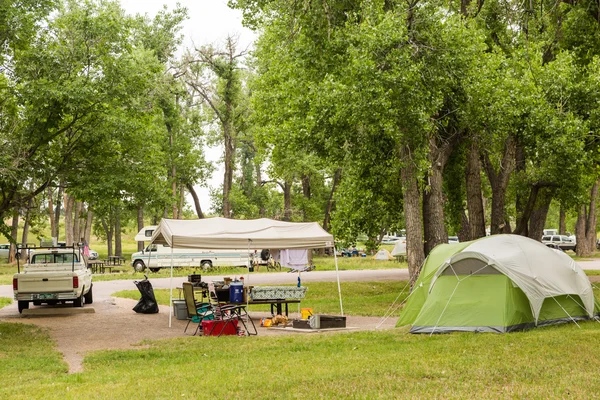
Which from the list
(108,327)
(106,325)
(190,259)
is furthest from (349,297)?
(190,259)

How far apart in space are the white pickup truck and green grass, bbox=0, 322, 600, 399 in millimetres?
5810

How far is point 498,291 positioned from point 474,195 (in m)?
10.8

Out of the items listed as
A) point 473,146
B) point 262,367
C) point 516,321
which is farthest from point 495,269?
point 473,146

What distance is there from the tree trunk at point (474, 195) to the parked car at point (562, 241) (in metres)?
36.4

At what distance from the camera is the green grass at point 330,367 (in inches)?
335

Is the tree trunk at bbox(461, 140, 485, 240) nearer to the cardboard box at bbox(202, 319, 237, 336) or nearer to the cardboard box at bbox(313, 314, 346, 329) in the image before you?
the cardboard box at bbox(313, 314, 346, 329)

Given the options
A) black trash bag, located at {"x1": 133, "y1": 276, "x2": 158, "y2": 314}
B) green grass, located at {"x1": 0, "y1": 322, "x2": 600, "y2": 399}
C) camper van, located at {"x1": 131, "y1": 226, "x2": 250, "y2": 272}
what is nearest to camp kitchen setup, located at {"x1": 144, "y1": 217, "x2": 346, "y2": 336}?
green grass, located at {"x1": 0, "y1": 322, "x2": 600, "y2": 399}

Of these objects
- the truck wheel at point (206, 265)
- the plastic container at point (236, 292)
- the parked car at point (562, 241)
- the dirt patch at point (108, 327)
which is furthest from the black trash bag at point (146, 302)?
the parked car at point (562, 241)

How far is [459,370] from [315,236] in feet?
26.6

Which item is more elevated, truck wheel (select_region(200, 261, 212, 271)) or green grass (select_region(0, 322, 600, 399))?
truck wheel (select_region(200, 261, 212, 271))

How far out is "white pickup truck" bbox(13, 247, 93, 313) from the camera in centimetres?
1980

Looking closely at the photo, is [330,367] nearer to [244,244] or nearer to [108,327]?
[244,244]

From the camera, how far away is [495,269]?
46.3 feet

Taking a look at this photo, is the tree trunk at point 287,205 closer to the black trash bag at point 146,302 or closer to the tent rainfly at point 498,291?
the black trash bag at point 146,302
